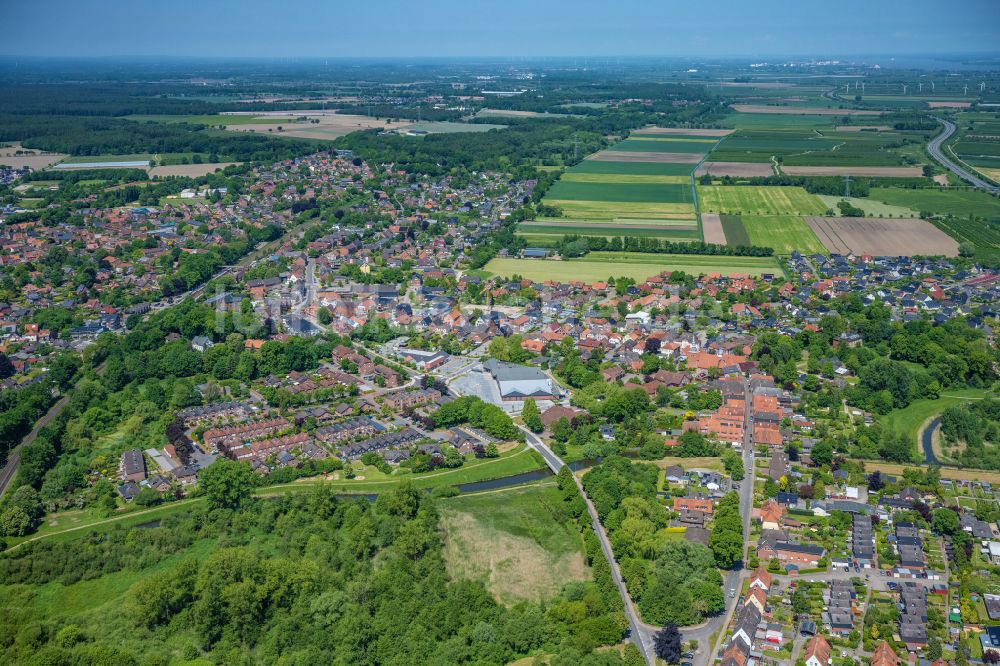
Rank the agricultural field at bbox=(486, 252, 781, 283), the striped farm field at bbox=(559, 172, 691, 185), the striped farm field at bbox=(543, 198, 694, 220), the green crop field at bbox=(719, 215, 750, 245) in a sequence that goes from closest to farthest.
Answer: the agricultural field at bbox=(486, 252, 781, 283)
the green crop field at bbox=(719, 215, 750, 245)
the striped farm field at bbox=(543, 198, 694, 220)
the striped farm field at bbox=(559, 172, 691, 185)

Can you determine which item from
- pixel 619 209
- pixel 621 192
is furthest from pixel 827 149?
pixel 619 209

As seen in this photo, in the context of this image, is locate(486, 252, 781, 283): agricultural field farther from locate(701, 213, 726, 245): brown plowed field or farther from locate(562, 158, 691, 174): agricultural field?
locate(562, 158, 691, 174): agricultural field

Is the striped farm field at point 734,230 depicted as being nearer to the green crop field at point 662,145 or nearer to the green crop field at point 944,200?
the green crop field at point 944,200

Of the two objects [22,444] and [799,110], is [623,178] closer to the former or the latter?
[22,444]

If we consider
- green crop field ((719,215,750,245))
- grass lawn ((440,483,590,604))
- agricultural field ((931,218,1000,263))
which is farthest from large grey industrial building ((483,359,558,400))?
agricultural field ((931,218,1000,263))

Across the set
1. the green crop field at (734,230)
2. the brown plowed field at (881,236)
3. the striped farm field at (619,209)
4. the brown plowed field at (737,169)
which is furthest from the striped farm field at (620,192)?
the brown plowed field at (881,236)

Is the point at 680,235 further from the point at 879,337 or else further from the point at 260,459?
the point at 260,459
